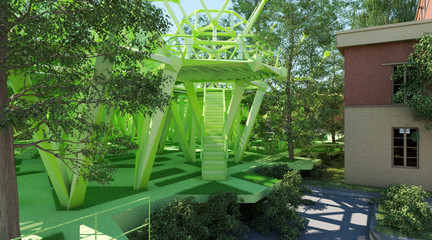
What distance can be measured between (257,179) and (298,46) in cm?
966

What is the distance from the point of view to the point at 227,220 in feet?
27.7

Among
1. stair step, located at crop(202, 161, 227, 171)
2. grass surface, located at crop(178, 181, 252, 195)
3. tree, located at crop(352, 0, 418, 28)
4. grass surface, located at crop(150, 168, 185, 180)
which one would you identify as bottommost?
grass surface, located at crop(178, 181, 252, 195)

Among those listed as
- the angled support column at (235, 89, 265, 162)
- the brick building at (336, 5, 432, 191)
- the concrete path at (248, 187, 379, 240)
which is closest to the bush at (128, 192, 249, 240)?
the concrete path at (248, 187, 379, 240)

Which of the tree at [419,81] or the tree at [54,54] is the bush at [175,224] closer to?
the tree at [54,54]

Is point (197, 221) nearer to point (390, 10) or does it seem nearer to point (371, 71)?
point (371, 71)

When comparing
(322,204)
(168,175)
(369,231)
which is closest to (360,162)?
(322,204)

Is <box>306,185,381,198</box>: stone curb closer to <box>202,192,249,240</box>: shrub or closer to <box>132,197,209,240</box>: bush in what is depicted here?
<box>202,192,249,240</box>: shrub

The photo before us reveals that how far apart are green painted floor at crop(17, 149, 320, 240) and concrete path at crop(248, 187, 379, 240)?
215 cm

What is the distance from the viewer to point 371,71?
13164 mm

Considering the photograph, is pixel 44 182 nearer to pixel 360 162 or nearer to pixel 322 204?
pixel 322 204

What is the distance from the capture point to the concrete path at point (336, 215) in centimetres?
936

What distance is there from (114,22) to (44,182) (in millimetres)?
10075

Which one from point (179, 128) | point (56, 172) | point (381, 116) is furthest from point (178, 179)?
point (381, 116)

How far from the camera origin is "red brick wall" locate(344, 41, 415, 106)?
41.7ft
